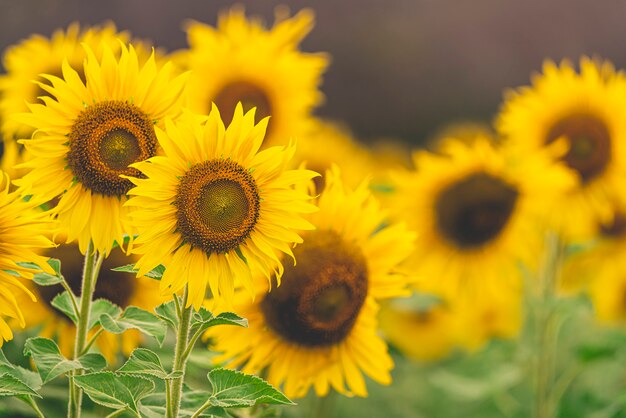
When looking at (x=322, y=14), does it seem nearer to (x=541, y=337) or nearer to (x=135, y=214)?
(x=541, y=337)

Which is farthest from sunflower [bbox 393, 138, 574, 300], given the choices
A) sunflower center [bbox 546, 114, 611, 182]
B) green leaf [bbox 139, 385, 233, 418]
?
green leaf [bbox 139, 385, 233, 418]

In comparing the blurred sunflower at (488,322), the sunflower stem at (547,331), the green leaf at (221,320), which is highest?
the blurred sunflower at (488,322)

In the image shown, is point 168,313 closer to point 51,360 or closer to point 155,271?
point 155,271

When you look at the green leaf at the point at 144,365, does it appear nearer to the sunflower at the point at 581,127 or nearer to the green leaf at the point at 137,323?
the green leaf at the point at 137,323

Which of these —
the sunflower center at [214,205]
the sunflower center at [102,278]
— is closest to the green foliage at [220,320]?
the sunflower center at [214,205]

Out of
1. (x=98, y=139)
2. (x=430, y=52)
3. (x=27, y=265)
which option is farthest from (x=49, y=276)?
(x=430, y=52)
